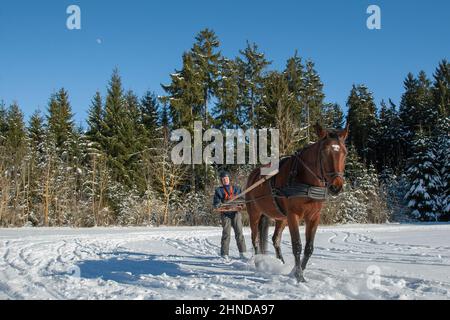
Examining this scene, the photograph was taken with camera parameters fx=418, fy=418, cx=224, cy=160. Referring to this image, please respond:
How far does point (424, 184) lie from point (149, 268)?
99.0ft

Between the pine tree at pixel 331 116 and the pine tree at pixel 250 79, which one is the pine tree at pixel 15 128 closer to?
the pine tree at pixel 250 79

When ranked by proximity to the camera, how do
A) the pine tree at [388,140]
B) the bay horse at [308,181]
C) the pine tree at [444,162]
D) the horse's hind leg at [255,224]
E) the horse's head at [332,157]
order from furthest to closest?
the pine tree at [388,140] → the pine tree at [444,162] → the horse's hind leg at [255,224] → the bay horse at [308,181] → the horse's head at [332,157]

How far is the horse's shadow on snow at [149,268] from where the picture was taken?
262 inches

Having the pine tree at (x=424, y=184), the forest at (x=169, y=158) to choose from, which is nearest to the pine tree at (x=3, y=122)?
the forest at (x=169, y=158)

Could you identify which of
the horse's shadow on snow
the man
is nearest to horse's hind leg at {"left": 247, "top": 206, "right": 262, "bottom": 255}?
the man

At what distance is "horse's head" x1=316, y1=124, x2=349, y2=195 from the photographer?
570 centimetres

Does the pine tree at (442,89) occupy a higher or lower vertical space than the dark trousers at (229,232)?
higher

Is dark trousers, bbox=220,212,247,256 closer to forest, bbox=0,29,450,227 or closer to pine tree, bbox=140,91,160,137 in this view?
forest, bbox=0,29,450,227

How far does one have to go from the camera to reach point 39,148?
36.5 metres

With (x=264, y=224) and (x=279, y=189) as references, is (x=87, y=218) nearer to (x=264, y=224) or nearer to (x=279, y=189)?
(x=264, y=224)

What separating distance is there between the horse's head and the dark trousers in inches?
156

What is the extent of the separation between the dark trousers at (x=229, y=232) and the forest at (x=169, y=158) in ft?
51.5

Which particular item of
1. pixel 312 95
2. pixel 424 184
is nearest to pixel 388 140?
pixel 312 95
